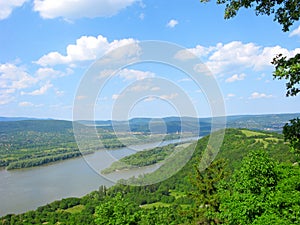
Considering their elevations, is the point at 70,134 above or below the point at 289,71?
below

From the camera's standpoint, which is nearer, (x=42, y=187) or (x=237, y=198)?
(x=237, y=198)

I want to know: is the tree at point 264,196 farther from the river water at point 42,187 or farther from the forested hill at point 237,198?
the river water at point 42,187

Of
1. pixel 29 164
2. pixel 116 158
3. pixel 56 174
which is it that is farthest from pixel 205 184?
pixel 29 164

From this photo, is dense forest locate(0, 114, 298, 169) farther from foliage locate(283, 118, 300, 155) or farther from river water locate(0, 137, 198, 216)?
river water locate(0, 137, 198, 216)

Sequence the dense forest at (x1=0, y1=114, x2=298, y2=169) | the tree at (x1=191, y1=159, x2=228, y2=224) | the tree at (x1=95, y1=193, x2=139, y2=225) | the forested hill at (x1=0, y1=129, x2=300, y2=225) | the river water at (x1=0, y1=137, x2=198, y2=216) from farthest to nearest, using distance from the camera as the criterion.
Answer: the river water at (x1=0, y1=137, x2=198, y2=216) → the tree at (x1=191, y1=159, x2=228, y2=224) → the dense forest at (x1=0, y1=114, x2=298, y2=169) → the tree at (x1=95, y1=193, x2=139, y2=225) → the forested hill at (x1=0, y1=129, x2=300, y2=225)

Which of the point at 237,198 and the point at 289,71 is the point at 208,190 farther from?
the point at 289,71

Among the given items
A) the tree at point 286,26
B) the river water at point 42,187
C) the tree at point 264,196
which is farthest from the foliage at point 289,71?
the river water at point 42,187

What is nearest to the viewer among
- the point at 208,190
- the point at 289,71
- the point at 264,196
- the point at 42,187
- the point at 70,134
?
the point at 289,71

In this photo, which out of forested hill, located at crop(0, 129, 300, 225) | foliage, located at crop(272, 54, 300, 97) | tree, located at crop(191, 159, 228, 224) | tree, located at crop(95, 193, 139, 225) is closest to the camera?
foliage, located at crop(272, 54, 300, 97)

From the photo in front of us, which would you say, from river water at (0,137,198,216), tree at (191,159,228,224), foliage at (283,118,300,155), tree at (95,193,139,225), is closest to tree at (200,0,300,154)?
foliage at (283,118,300,155)

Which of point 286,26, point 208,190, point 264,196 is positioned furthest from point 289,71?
point 208,190

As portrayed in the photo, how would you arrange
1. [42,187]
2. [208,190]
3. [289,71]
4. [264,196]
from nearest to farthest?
[289,71], [264,196], [208,190], [42,187]

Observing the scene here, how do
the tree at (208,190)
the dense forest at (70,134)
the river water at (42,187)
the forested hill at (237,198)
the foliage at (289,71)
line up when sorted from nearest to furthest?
the foliage at (289,71), the forested hill at (237,198), the dense forest at (70,134), the tree at (208,190), the river water at (42,187)

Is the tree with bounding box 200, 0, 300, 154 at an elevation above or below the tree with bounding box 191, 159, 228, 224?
above
